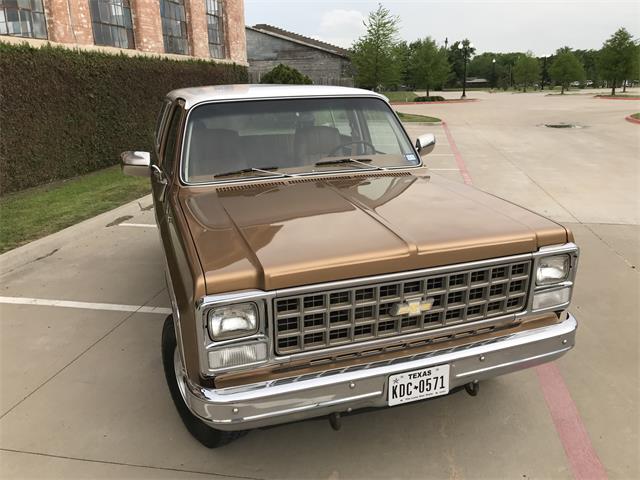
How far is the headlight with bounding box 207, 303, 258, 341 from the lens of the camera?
2.10 m

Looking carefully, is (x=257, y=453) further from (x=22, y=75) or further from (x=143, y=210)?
(x=22, y=75)

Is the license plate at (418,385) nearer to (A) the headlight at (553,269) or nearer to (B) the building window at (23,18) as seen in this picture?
(A) the headlight at (553,269)

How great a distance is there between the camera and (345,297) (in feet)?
7.38

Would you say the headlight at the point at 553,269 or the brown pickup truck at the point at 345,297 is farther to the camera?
the headlight at the point at 553,269

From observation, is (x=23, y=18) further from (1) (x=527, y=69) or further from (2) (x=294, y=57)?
(1) (x=527, y=69)

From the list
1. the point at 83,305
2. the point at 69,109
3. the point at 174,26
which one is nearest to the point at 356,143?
the point at 83,305

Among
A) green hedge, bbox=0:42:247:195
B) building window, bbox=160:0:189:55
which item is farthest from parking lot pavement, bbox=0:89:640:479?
building window, bbox=160:0:189:55

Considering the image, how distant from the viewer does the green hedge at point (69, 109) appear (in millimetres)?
9188

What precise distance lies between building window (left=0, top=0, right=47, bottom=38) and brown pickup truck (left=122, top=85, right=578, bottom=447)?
10435 mm

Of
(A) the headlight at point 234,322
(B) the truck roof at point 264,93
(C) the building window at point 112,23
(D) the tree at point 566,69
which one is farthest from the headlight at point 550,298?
(D) the tree at point 566,69

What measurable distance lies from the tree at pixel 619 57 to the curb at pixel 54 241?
51397mm

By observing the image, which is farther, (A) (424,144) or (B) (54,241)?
(B) (54,241)

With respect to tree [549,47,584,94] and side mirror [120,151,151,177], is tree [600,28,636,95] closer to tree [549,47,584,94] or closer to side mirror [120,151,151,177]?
tree [549,47,584,94]

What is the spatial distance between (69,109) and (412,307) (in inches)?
418
